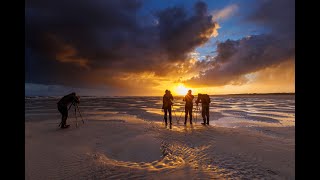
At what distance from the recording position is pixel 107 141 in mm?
11844

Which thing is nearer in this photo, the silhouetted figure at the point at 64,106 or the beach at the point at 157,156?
the beach at the point at 157,156

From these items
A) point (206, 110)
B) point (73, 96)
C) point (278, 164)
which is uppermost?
point (73, 96)

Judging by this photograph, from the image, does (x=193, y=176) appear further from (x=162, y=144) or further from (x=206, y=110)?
(x=206, y=110)

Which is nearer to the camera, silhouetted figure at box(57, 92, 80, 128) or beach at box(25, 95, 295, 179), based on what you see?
beach at box(25, 95, 295, 179)

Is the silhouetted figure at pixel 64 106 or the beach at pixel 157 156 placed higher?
Answer: the silhouetted figure at pixel 64 106

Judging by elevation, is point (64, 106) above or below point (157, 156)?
above

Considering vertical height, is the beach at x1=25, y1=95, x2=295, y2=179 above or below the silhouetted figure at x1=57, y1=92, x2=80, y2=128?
below

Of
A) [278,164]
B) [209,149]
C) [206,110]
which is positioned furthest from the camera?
[206,110]

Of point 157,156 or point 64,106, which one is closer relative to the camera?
point 157,156
